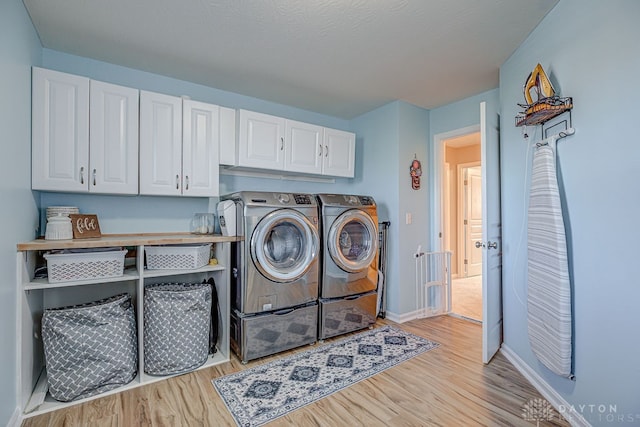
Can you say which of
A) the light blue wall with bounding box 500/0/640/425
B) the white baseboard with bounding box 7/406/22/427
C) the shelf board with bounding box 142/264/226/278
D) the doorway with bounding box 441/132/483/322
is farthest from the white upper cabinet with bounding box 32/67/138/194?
the doorway with bounding box 441/132/483/322

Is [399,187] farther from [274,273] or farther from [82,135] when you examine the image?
[82,135]

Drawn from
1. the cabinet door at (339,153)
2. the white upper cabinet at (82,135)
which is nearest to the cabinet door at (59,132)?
the white upper cabinet at (82,135)

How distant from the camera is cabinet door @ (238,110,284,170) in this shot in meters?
2.73

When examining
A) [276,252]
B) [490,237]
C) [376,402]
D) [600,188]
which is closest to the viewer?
[600,188]

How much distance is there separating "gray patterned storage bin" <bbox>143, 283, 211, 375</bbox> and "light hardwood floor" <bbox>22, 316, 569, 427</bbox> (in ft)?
0.38

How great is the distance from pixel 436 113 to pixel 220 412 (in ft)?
11.9

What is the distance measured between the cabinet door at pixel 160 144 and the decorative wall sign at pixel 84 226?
399 millimetres

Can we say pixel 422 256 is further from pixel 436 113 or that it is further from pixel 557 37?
pixel 557 37

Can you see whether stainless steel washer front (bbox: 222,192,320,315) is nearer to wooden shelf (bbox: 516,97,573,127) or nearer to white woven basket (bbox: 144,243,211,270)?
white woven basket (bbox: 144,243,211,270)

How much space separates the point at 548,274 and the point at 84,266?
291cm

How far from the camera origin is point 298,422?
1687mm

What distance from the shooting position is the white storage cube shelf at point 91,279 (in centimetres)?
175

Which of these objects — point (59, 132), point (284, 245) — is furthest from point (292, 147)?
point (59, 132)

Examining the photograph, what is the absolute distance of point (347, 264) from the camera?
→ 9.29 feet
